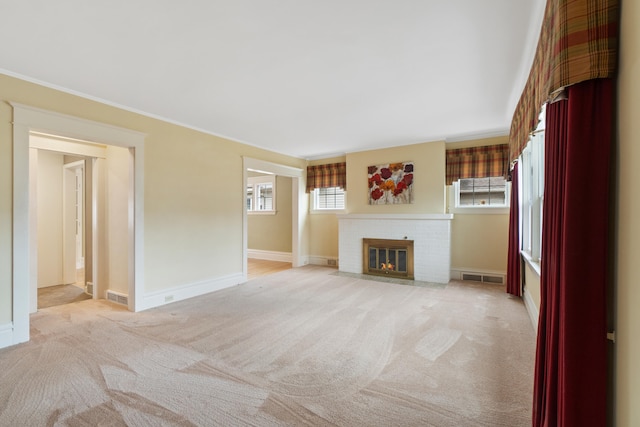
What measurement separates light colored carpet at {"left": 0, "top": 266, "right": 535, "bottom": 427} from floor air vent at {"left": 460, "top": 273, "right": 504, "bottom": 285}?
1038 mm

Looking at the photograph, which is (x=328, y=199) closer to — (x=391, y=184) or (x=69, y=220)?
(x=391, y=184)

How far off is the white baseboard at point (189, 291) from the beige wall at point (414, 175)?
102 inches

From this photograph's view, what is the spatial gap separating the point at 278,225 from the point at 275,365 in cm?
520

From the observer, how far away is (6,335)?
254 centimetres

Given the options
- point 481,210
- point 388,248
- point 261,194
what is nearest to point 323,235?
point 388,248

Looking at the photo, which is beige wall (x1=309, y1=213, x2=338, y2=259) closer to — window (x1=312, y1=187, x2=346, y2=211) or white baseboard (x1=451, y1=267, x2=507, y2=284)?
window (x1=312, y1=187, x2=346, y2=211)

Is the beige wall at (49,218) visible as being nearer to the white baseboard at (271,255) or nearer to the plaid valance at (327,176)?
the white baseboard at (271,255)

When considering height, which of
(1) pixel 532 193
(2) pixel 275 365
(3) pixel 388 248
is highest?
(1) pixel 532 193

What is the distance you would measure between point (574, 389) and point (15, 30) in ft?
12.0

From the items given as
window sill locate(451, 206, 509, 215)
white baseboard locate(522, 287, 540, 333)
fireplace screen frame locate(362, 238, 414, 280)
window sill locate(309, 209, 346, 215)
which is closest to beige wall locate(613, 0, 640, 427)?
white baseboard locate(522, 287, 540, 333)

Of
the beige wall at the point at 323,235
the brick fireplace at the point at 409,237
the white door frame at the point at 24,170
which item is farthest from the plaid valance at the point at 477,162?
the white door frame at the point at 24,170

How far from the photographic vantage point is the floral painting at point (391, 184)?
16.9ft

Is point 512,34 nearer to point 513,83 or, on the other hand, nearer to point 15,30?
point 513,83

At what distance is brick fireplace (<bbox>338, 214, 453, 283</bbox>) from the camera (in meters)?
4.77
